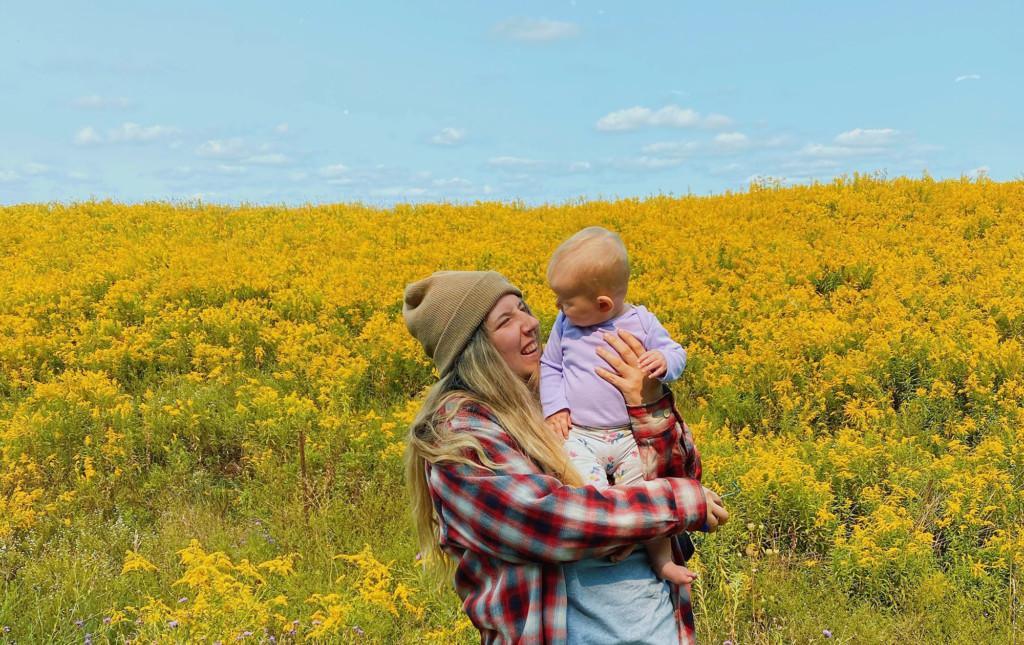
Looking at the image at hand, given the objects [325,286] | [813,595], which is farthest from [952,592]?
[325,286]

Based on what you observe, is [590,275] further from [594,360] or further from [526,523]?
[526,523]

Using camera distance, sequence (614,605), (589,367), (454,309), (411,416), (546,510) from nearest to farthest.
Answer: (546,510) → (614,605) → (454,309) → (589,367) → (411,416)

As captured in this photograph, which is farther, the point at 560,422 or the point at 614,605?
the point at 560,422

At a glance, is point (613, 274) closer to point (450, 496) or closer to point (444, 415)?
point (444, 415)

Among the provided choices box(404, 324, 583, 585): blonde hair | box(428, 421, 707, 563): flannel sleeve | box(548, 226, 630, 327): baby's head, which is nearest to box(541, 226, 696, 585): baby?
box(548, 226, 630, 327): baby's head

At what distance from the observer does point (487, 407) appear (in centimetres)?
224

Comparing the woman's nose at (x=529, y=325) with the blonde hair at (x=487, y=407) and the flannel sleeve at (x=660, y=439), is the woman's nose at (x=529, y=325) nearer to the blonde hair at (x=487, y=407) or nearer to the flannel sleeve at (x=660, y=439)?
the blonde hair at (x=487, y=407)

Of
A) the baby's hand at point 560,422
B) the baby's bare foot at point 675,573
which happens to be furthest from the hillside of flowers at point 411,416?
the baby's bare foot at point 675,573

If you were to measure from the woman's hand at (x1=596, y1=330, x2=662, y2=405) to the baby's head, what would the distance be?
106 mm

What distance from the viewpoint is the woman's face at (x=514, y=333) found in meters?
2.32

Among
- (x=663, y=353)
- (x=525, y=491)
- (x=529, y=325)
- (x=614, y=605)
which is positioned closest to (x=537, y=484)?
(x=525, y=491)

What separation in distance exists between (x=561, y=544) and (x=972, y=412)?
6.72 meters

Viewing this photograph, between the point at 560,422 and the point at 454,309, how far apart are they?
0.51m

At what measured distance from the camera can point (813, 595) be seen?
4719 millimetres
